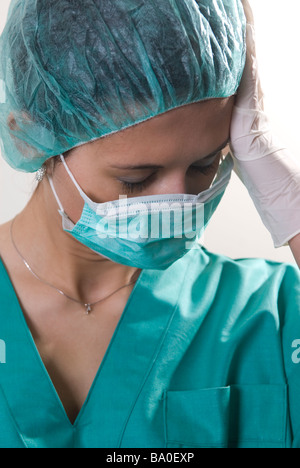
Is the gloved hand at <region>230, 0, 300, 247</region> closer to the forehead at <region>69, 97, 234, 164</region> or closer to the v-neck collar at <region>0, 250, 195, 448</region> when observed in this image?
the forehead at <region>69, 97, 234, 164</region>

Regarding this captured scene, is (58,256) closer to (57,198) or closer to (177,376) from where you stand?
(57,198)

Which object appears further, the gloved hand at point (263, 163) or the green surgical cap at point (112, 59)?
the gloved hand at point (263, 163)

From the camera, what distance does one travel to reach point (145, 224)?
3.85ft

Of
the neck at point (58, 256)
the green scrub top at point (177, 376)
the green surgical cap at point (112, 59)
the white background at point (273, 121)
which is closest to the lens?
the green surgical cap at point (112, 59)

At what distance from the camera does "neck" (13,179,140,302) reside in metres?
1.35

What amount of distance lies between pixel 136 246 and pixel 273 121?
1012 millimetres

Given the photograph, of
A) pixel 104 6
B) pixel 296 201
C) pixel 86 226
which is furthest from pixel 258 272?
pixel 104 6

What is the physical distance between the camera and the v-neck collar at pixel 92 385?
4.02 ft

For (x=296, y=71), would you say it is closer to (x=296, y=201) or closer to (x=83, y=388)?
(x=296, y=201)

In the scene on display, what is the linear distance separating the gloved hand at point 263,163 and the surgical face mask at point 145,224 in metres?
0.08

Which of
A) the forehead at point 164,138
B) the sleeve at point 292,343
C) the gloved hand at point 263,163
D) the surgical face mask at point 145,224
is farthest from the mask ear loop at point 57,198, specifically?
the sleeve at point 292,343

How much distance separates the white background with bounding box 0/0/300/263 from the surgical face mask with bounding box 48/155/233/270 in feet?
1.79

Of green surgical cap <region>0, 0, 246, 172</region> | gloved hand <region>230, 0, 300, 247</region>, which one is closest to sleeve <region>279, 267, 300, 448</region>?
gloved hand <region>230, 0, 300, 247</region>

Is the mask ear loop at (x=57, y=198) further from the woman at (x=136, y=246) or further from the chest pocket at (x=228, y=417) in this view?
the chest pocket at (x=228, y=417)
